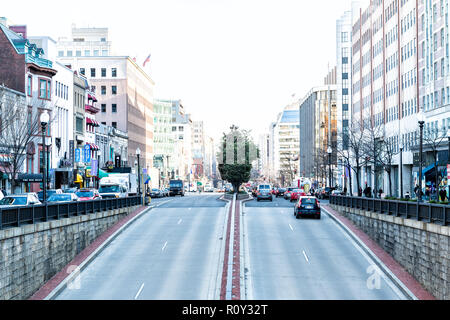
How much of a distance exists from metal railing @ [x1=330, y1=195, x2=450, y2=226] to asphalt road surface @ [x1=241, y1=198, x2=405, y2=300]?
8.21 feet

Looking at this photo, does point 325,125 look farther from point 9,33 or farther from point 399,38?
point 9,33

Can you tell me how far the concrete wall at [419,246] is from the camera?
2709cm

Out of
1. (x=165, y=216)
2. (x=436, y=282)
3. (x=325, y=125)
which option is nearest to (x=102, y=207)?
(x=165, y=216)

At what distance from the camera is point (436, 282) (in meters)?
27.9

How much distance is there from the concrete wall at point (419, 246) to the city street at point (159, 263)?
931cm

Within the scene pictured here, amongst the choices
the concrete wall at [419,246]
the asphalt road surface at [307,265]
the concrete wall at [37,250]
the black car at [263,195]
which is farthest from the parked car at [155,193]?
the concrete wall at [419,246]

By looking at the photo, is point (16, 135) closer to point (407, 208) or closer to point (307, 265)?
point (307, 265)

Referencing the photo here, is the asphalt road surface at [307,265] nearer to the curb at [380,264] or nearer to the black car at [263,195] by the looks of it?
the curb at [380,264]

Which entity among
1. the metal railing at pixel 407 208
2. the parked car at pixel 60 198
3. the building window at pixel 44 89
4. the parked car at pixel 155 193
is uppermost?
the building window at pixel 44 89

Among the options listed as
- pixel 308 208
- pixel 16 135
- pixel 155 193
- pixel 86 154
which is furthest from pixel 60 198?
pixel 155 193

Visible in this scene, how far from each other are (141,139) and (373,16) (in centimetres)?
6609

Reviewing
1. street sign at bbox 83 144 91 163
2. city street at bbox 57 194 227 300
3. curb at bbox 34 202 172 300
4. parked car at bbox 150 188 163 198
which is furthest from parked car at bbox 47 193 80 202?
parked car at bbox 150 188 163 198

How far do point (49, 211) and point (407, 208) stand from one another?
18.0m

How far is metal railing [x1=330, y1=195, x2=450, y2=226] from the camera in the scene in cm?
2798
